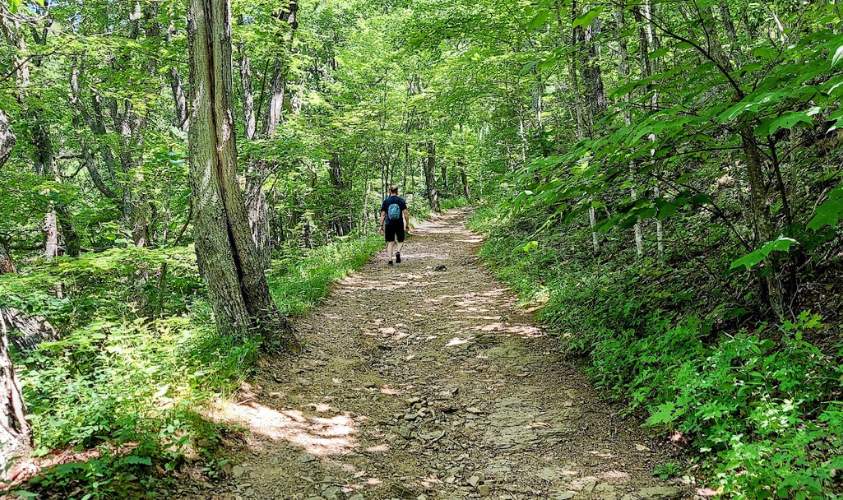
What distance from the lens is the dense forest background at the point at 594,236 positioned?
3.11 meters

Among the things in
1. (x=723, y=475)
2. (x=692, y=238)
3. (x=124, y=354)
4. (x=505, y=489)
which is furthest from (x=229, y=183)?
(x=692, y=238)

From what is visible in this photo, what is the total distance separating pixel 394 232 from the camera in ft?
39.2

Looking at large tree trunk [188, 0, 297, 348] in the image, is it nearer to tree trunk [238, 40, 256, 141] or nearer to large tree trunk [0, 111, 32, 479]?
large tree trunk [0, 111, 32, 479]

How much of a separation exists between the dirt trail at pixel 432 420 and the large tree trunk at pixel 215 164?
968 mm

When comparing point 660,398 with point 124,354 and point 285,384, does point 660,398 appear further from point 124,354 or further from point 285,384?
point 124,354

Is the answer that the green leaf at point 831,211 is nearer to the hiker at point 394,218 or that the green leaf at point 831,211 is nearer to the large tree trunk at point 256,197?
the hiker at point 394,218

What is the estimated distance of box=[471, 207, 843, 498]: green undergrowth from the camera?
264cm

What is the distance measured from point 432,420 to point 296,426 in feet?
4.15

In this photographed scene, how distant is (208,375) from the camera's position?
4.66m

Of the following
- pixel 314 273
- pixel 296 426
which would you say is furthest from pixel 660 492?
pixel 314 273

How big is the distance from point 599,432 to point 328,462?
2.25 m

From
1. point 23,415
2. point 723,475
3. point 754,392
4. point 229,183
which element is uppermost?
point 229,183

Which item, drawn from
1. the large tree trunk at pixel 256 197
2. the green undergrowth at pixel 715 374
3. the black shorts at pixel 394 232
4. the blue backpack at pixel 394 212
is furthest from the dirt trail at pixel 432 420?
the large tree trunk at pixel 256 197

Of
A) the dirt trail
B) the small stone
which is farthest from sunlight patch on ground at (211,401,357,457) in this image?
A: the small stone
